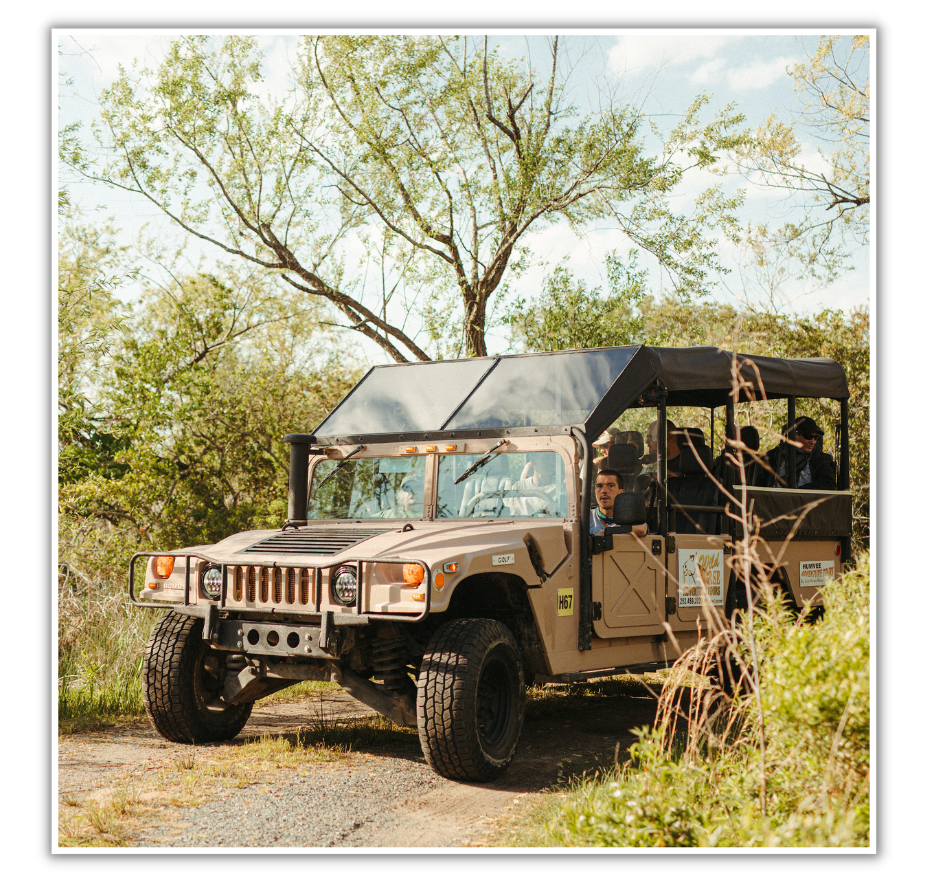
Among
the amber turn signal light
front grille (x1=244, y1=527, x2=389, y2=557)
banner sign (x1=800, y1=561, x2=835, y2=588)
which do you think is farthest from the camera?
banner sign (x1=800, y1=561, x2=835, y2=588)

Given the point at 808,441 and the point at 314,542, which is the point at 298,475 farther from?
the point at 808,441

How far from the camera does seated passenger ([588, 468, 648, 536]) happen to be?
6.50 metres

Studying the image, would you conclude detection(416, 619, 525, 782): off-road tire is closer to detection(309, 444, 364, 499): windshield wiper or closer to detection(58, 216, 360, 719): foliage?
detection(309, 444, 364, 499): windshield wiper

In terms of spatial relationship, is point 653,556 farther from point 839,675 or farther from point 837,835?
point 837,835

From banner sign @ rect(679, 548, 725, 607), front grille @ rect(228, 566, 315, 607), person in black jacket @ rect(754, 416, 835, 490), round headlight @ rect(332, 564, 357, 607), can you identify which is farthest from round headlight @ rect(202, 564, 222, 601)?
person in black jacket @ rect(754, 416, 835, 490)

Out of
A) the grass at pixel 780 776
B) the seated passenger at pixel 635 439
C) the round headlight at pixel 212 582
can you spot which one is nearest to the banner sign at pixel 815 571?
the seated passenger at pixel 635 439

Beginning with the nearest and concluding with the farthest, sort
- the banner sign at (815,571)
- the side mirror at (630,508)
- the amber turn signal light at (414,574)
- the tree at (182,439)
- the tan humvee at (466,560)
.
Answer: the amber turn signal light at (414,574), the tan humvee at (466,560), the side mirror at (630,508), the banner sign at (815,571), the tree at (182,439)

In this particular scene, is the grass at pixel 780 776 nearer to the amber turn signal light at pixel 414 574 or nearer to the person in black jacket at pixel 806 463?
the amber turn signal light at pixel 414 574

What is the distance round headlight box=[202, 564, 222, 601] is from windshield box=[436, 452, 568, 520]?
1512 millimetres

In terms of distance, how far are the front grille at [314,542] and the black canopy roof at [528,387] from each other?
105 cm

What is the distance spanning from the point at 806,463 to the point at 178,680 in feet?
17.6

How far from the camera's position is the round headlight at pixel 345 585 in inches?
206

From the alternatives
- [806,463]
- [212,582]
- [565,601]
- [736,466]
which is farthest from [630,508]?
[806,463]

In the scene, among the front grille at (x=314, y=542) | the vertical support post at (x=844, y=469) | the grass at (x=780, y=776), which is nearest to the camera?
the grass at (x=780, y=776)
